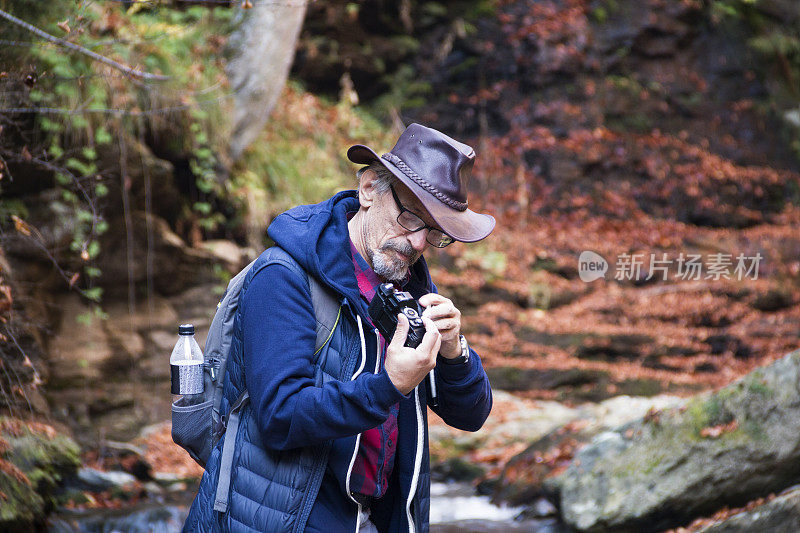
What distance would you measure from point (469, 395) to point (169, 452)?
5464mm

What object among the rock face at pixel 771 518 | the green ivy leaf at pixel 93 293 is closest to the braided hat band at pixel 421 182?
the rock face at pixel 771 518

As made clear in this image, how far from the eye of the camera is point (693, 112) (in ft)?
41.8

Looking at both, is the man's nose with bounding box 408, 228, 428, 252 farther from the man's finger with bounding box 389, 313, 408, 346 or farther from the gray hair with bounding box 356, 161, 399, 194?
the man's finger with bounding box 389, 313, 408, 346

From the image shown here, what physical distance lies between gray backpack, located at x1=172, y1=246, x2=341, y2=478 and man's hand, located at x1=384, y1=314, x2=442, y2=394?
0.24m

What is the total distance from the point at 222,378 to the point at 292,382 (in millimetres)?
453

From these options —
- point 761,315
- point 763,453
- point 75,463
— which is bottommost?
point 761,315

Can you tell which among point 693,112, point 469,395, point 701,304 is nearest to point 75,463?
point 469,395

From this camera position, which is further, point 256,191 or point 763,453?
point 256,191

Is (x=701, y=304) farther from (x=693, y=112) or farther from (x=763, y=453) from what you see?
(x=763, y=453)

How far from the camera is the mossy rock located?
4270 mm

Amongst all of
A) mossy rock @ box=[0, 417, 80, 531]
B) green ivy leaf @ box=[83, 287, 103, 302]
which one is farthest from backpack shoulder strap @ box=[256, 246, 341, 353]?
green ivy leaf @ box=[83, 287, 103, 302]

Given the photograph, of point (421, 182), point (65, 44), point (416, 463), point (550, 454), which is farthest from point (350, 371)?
point (550, 454)

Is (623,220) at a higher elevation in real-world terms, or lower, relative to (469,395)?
lower

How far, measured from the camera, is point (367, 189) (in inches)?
90.5
